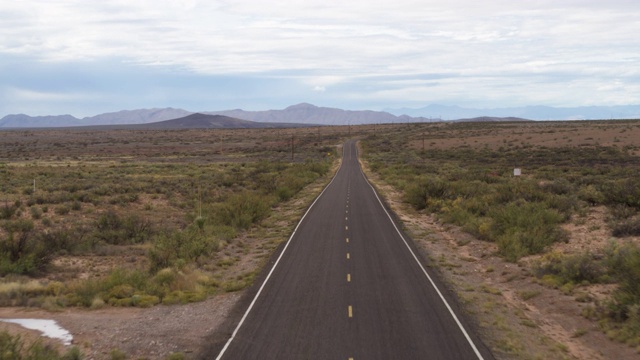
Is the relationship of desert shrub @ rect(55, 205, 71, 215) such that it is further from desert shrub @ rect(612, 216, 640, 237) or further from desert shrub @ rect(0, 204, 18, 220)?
desert shrub @ rect(612, 216, 640, 237)

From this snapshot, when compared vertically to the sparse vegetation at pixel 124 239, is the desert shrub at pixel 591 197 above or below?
above

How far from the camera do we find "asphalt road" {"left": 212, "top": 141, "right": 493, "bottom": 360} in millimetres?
13516

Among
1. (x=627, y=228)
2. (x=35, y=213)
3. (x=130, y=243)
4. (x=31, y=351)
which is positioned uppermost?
(x=627, y=228)

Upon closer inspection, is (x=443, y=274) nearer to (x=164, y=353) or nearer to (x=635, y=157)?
(x=164, y=353)

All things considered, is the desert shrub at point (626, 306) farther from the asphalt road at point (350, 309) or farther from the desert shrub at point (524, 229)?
the desert shrub at point (524, 229)

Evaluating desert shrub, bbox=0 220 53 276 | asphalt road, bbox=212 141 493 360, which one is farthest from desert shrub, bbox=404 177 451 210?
desert shrub, bbox=0 220 53 276

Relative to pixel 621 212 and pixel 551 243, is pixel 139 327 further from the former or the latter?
pixel 621 212

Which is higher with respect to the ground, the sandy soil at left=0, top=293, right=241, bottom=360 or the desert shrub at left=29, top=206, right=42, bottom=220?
the desert shrub at left=29, top=206, right=42, bottom=220

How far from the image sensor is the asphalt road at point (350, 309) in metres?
13.5

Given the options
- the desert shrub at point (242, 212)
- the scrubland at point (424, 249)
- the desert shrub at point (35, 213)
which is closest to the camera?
the scrubland at point (424, 249)

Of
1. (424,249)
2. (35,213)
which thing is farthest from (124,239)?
(424,249)

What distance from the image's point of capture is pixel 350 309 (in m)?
16.8

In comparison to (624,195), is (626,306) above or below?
below

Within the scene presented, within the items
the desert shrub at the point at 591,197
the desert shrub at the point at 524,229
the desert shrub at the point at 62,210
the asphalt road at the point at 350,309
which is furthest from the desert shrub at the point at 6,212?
the desert shrub at the point at 591,197
